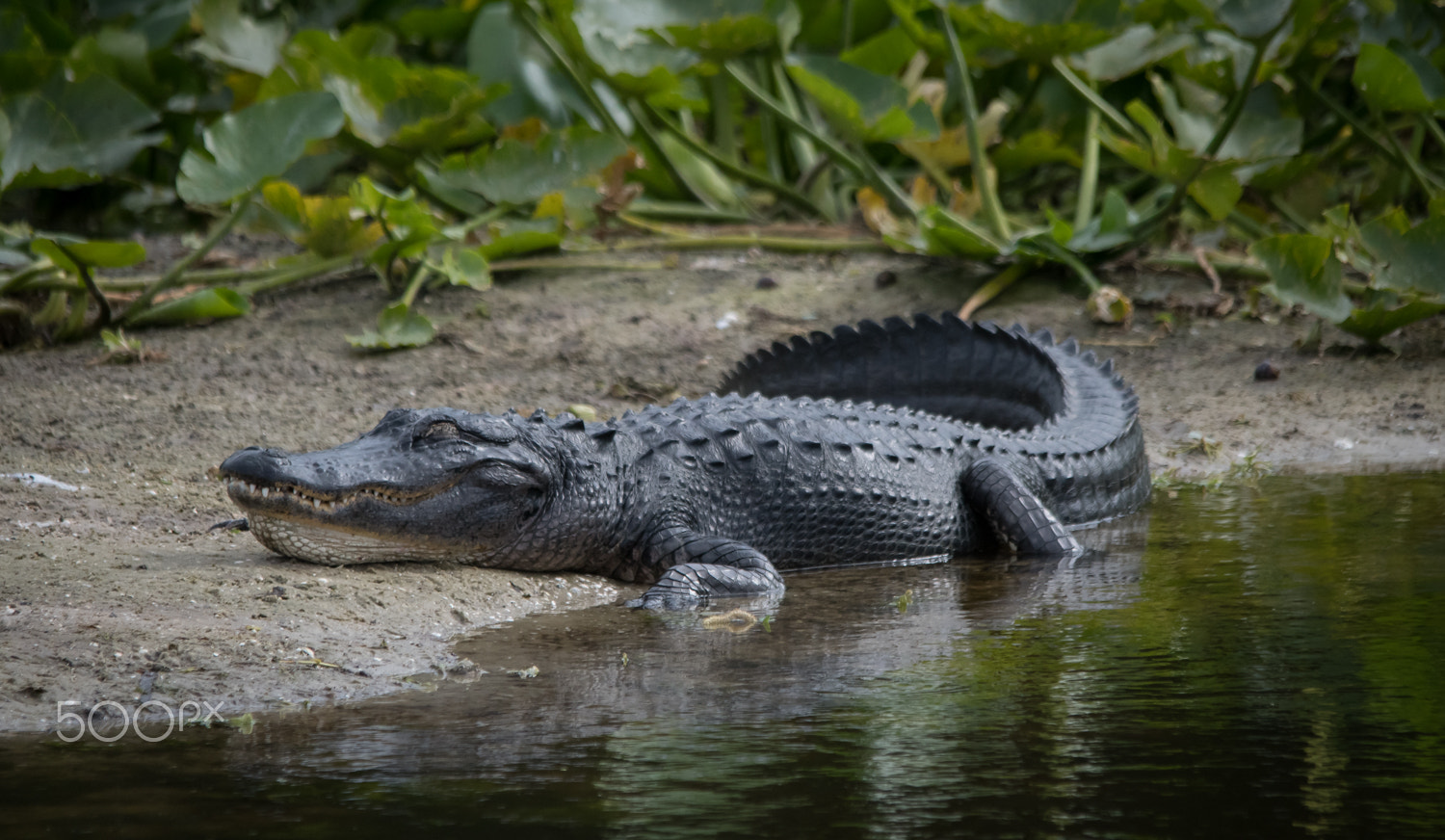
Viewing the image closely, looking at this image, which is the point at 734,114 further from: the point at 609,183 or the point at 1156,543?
the point at 1156,543

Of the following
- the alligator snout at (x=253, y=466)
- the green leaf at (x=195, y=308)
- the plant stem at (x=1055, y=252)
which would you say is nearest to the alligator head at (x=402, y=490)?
the alligator snout at (x=253, y=466)

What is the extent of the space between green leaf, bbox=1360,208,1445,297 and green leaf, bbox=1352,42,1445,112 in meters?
0.74

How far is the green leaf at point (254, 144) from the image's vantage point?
5816mm

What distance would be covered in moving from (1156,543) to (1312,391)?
2.28 m

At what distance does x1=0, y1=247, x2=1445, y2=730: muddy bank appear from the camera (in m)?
3.05

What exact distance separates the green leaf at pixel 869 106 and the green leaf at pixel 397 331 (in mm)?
2102

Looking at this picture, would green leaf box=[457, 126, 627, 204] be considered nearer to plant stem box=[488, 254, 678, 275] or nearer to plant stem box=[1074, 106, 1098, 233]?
plant stem box=[488, 254, 678, 275]

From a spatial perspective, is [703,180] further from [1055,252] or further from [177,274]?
[177,274]

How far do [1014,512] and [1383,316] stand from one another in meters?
2.67

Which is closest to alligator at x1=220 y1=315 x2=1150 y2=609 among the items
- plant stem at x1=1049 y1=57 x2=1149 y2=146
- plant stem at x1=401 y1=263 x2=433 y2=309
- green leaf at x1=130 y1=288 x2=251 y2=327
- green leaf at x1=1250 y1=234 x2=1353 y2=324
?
green leaf at x1=1250 y1=234 x2=1353 y2=324

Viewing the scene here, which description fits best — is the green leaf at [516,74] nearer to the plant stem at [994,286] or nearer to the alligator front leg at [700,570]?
the plant stem at [994,286]

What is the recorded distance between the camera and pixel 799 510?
4.45 m

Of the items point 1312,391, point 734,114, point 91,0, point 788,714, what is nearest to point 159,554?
point 788,714

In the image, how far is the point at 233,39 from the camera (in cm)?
765
